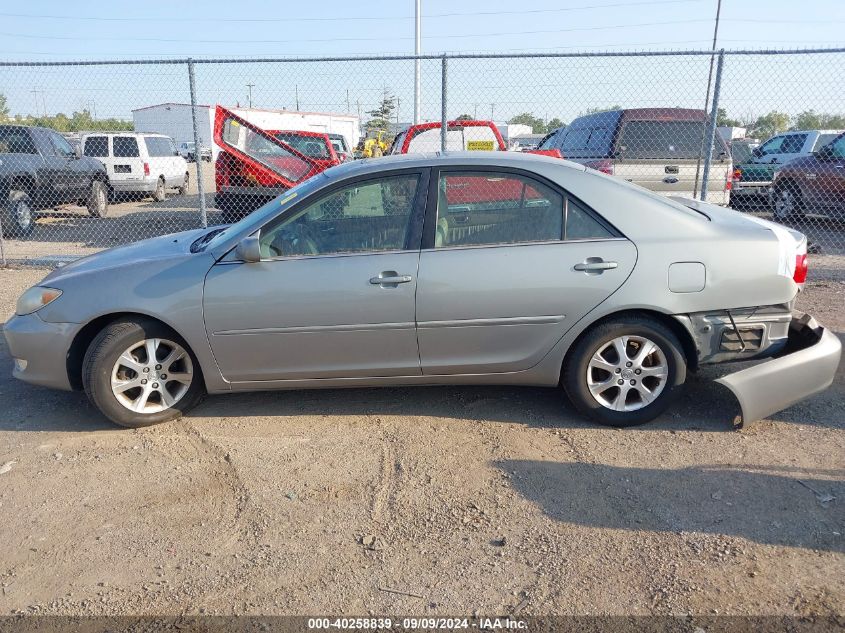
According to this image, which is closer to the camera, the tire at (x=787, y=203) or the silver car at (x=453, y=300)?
the silver car at (x=453, y=300)

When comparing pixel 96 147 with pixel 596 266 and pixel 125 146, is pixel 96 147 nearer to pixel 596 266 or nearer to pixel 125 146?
pixel 125 146

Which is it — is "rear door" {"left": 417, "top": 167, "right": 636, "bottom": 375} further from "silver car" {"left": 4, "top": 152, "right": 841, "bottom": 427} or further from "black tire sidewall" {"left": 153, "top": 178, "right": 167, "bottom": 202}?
"black tire sidewall" {"left": 153, "top": 178, "right": 167, "bottom": 202}

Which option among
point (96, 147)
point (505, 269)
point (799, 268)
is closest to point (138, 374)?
point (505, 269)

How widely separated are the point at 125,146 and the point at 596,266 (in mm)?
14965

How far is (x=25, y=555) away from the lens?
302 cm

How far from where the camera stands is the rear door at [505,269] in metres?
3.95

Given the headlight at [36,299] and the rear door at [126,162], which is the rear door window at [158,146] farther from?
the headlight at [36,299]

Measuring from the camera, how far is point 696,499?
336 centimetres

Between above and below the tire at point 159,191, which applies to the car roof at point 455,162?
above

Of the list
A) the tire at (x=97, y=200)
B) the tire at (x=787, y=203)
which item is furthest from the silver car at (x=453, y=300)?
the tire at (x=97, y=200)

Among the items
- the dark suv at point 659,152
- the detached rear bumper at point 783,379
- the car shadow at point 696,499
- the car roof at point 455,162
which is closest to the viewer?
the car shadow at point 696,499

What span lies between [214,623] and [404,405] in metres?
2.11

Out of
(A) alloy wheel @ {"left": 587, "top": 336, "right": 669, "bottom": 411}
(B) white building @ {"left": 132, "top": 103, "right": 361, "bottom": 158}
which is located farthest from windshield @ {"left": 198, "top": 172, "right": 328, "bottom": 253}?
(B) white building @ {"left": 132, "top": 103, "right": 361, "bottom": 158}

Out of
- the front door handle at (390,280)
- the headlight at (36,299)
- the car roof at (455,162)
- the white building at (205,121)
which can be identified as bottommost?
the headlight at (36,299)
